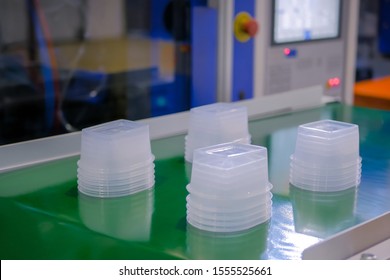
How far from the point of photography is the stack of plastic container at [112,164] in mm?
1127

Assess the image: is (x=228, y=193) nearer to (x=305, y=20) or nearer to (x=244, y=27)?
(x=244, y=27)

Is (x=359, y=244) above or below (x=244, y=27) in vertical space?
below

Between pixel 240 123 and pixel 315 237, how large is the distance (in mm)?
482

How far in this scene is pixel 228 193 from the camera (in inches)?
37.6

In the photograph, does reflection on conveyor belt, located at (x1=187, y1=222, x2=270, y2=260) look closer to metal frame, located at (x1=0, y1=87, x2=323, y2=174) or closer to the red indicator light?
metal frame, located at (x1=0, y1=87, x2=323, y2=174)

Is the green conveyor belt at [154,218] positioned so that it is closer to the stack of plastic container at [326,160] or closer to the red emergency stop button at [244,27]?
the stack of plastic container at [326,160]

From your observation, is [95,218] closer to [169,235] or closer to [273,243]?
[169,235]

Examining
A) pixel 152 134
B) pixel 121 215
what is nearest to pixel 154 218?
pixel 121 215

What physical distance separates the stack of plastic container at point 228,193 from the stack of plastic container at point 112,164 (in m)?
0.19

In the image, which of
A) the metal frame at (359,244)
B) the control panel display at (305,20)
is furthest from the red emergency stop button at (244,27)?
the metal frame at (359,244)

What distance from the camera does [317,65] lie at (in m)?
2.31

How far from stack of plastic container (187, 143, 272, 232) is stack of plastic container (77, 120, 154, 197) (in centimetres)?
19

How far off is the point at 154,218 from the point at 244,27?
1.11 meters

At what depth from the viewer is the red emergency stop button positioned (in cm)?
198
